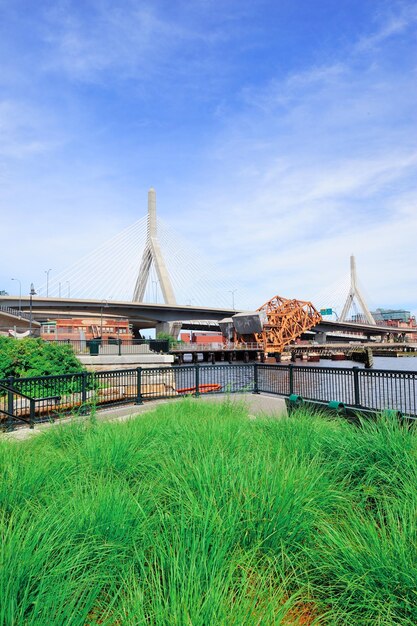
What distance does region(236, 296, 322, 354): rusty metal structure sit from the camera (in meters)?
93.3

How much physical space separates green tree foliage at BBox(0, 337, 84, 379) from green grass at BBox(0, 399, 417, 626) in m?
11.4

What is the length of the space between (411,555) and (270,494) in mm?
998

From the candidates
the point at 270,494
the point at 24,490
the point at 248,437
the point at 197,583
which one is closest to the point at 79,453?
the point at 24,490

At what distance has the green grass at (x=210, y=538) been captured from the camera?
2277mm

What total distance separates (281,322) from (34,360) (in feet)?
282

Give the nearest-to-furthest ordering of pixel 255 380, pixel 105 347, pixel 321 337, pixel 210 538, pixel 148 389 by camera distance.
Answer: pixel 210 538
pixel 255 380
pixel 148 389
pixel 105 347
pixel 321 337

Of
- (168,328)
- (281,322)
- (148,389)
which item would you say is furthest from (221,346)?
(148,389)

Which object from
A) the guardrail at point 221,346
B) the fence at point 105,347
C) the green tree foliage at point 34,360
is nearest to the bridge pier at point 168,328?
the guardrail at point 221,346

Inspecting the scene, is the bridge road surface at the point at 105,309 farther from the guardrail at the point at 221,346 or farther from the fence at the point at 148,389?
the fence at the point at 148,389

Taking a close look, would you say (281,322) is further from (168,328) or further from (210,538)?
(210,538)

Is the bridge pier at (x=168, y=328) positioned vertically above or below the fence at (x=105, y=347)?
above

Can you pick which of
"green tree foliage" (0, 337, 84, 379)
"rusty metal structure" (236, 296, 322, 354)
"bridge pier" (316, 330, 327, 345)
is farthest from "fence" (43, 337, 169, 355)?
"bridge pier" (316, 330, 327, 345)

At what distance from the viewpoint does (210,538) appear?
2783 mm

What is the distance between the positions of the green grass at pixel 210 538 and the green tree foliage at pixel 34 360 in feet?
37.3
